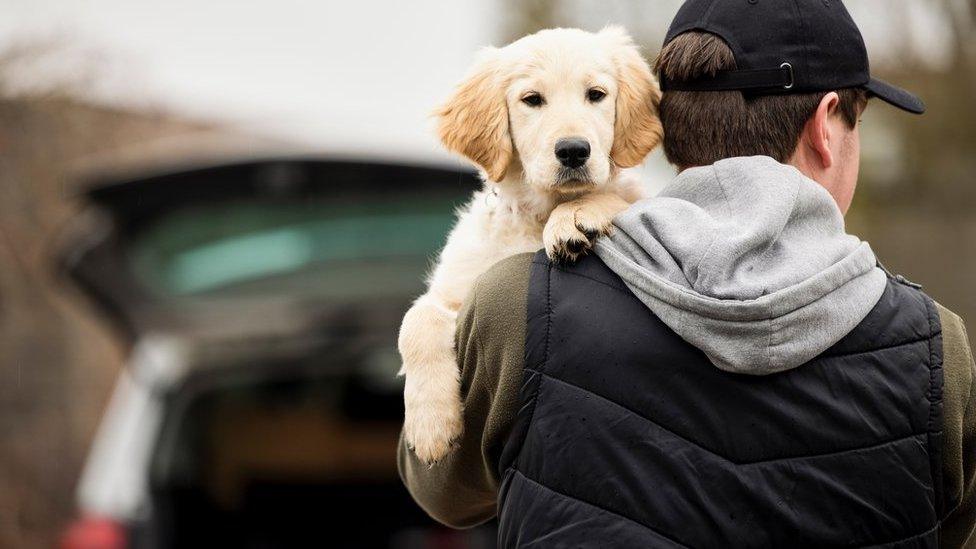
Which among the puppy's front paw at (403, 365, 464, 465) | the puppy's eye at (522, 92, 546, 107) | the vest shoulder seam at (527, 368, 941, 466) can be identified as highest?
the puppy's eye at (522, 92, 546, 107)

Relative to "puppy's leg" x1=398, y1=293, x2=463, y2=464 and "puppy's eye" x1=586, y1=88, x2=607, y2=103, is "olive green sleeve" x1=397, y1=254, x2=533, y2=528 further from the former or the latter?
"puppy's eye" x1=586, y1=88, x2=607, y2=103

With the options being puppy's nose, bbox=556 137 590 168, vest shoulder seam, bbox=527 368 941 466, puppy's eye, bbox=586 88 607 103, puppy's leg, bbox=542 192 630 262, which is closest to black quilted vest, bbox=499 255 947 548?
vest shoulder seam, bbox=527 368 941 466

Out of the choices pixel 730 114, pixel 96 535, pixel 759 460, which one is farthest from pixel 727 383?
pixel 96 535

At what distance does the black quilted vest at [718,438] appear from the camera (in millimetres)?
1902

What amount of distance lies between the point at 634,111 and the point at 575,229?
51cm

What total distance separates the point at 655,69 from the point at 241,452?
18.1ft

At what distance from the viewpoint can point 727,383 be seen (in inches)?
75.6

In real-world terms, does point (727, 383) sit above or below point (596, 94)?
below

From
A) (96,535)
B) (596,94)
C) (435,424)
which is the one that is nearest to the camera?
(435,424)

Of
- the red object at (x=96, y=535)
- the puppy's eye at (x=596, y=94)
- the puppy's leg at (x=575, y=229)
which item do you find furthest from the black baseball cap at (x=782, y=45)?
the red object at (x=96, y=535)

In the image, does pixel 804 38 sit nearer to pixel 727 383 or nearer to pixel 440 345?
pixel 727 383

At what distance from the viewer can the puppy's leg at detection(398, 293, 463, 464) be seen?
2.24 m

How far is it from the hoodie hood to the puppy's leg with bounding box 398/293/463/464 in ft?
1.51

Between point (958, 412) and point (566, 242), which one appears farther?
point (566, 242)
